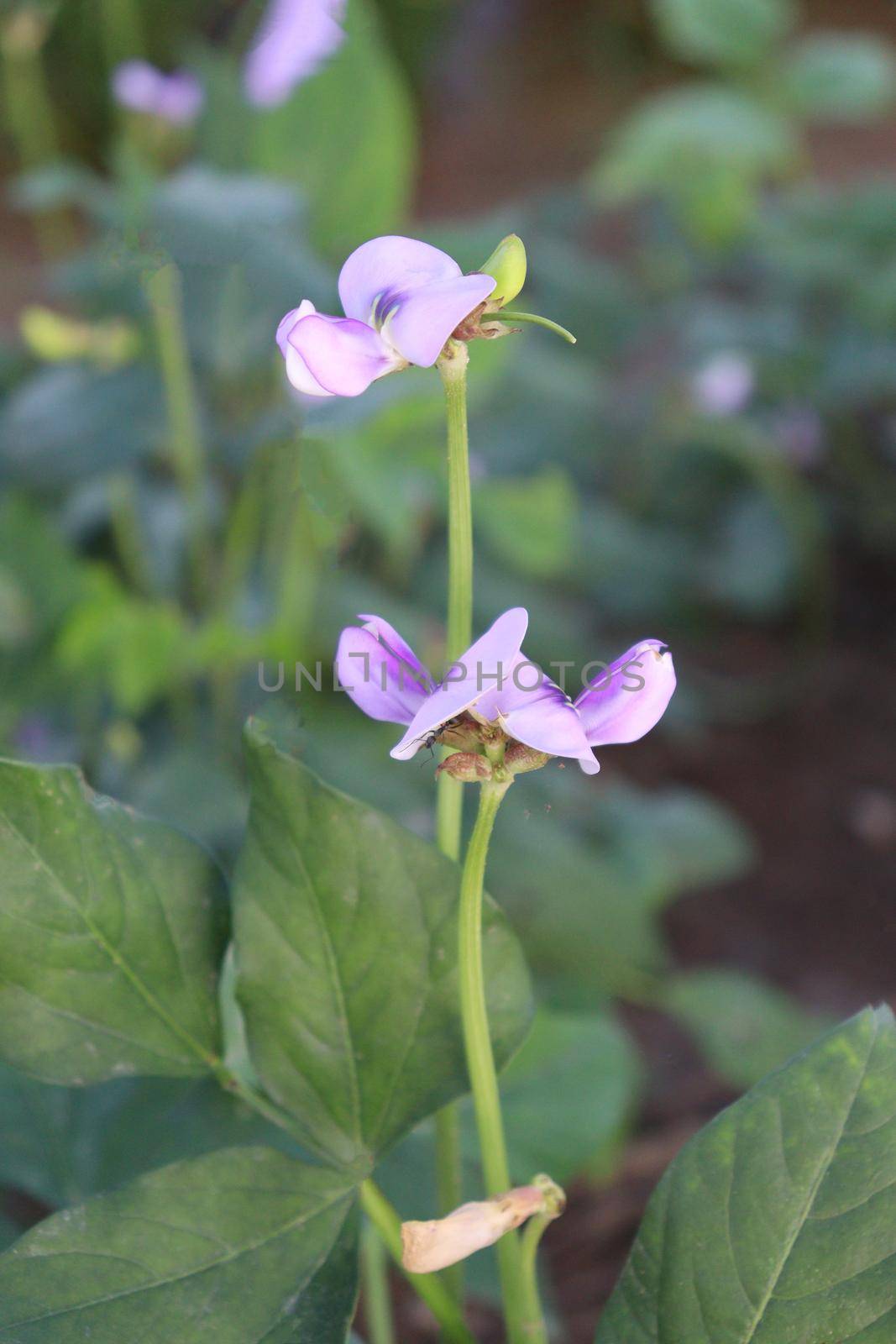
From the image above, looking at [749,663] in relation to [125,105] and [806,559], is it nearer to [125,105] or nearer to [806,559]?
[806,559]

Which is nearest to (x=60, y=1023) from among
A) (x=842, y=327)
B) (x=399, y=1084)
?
(x=399, y=1084)

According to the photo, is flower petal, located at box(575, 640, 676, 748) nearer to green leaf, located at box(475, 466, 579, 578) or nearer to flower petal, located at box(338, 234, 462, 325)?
flower petal, located at box(338, 234, 462, 325)

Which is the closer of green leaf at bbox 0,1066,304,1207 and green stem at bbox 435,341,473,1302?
green stem at bbox 435,341,473,1302

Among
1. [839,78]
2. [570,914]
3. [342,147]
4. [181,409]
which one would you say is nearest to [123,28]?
[342,147]

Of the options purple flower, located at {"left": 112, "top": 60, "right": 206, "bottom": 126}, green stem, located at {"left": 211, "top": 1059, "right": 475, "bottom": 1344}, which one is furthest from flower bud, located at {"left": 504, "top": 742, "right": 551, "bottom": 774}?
purple flower, located at {"left": 112, "top": 60, "right": 206, "bottom": 126}

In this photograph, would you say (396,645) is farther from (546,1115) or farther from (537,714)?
(546,1115)

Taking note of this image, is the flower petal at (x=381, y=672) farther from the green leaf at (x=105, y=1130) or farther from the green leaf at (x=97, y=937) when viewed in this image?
the green leaf at (x=105, y=1130)
